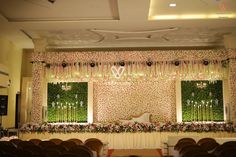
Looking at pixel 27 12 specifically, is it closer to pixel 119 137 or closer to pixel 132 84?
pixel 119 137

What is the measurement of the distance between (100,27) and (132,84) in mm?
4167

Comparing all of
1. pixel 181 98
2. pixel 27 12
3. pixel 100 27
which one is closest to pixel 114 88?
pixel 181 98

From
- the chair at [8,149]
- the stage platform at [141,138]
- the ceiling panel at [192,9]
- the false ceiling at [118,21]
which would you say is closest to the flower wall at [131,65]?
the false ceiling at [118,21]

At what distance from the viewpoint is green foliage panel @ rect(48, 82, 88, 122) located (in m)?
13.9

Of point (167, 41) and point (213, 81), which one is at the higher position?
point (167, 41)

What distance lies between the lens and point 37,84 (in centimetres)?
1202

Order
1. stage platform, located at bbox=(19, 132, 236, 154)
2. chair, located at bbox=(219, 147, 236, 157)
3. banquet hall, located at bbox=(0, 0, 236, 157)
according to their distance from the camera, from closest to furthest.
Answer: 1. chair, located at bbox=(219, 147, 236, 157)
2. banquet hall, located at bbox=(0, 0, 236, 157)
3. stage platform, located at bbox=(19, 132, 236, 154)

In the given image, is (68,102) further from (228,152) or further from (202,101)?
(228,152)

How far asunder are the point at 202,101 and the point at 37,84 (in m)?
7.08

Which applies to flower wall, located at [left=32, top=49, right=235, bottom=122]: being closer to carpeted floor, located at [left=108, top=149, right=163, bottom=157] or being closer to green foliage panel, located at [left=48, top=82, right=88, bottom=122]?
green foliage panel, located at [left=48, top=82, right=88, bottom=122]

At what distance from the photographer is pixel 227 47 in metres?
12.1

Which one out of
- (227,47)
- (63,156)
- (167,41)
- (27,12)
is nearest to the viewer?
(63,156)

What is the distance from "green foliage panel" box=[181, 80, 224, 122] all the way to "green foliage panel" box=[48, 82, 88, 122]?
440cm

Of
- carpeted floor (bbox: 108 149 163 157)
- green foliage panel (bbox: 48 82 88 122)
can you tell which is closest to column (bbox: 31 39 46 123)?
green foliage panel (bbox: 48 82 88 122)
